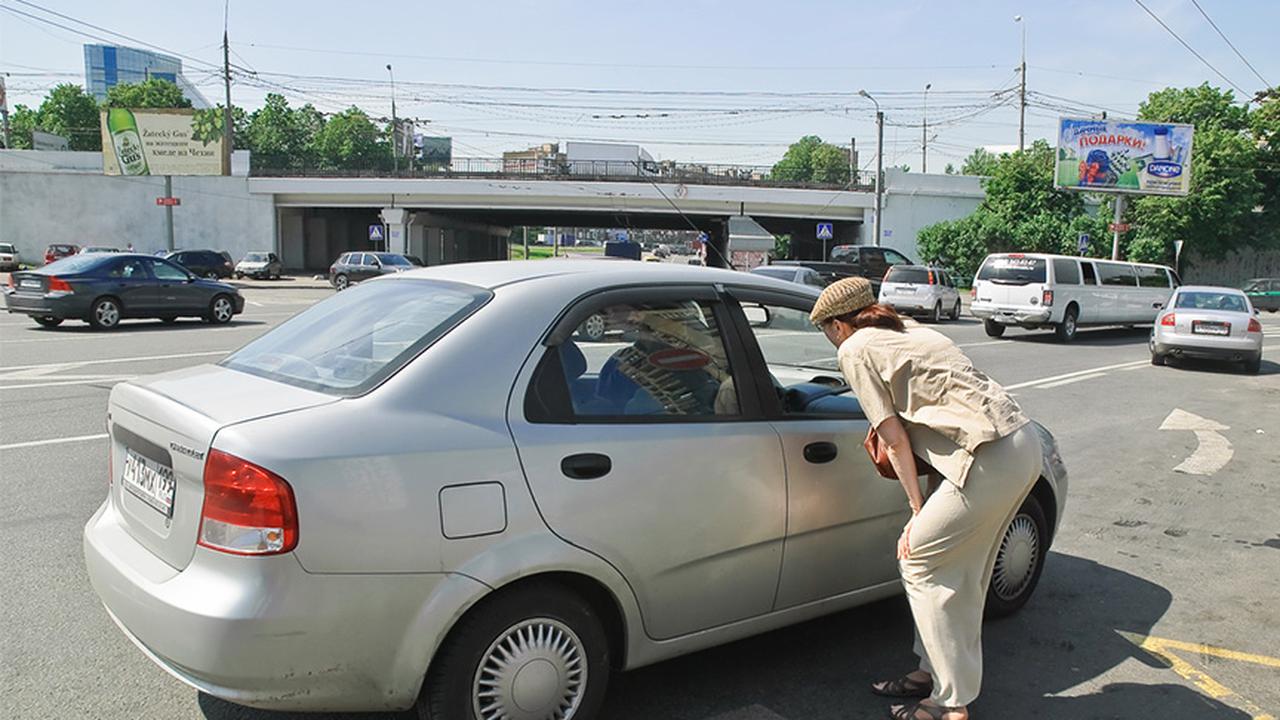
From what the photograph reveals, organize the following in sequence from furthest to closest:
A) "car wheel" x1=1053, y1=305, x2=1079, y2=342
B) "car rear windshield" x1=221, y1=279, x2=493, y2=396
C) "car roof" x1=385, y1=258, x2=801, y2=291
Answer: "car wheel" x1=1053, y1=305, x2=1079, y2=342
"car roof" x1=385, y1=258, x2=801, y2=291
"car rear windshield" x1=221, y1=279, x2=493, y2=396

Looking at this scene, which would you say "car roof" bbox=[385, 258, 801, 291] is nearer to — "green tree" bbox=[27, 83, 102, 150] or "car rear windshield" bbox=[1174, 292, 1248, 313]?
"car rear windshield" bbox=[1174, 292, 1248, 313]

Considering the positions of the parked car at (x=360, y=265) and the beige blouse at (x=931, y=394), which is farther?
the parked car at (x=360, y=265)

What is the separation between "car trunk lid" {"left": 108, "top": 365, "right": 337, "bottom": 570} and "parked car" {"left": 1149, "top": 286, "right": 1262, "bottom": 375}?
1688 cm

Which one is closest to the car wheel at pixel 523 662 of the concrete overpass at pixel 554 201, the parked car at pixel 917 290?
the parked car at pixel 917 290

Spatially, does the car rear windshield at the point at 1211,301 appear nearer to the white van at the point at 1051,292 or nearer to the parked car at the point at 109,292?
the white van at the point at 1051,292

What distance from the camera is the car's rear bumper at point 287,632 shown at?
2596 mm

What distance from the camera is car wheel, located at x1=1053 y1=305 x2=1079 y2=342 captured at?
20734 mm

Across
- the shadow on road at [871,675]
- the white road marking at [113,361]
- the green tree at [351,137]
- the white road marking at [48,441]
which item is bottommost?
the shadow on road at [871,675]

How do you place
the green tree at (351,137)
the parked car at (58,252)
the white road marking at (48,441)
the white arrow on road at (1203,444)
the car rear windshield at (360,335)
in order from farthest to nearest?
the green tree at (351,137) < the parked car at (58,252) < the white arrow on road at (1203,444) < the white road marking at (48,441) < the car rear windshield at (360,335)

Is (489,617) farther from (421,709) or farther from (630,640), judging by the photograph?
(630,640)

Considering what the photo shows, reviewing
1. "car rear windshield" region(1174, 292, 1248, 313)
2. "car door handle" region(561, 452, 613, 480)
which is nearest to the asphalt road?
"car door handle" region(561, 452, 613, 480)

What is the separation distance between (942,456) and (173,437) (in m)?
2.57

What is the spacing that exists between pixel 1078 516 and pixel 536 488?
5.07 meters

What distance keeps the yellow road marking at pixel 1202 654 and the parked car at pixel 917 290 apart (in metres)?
21.4
